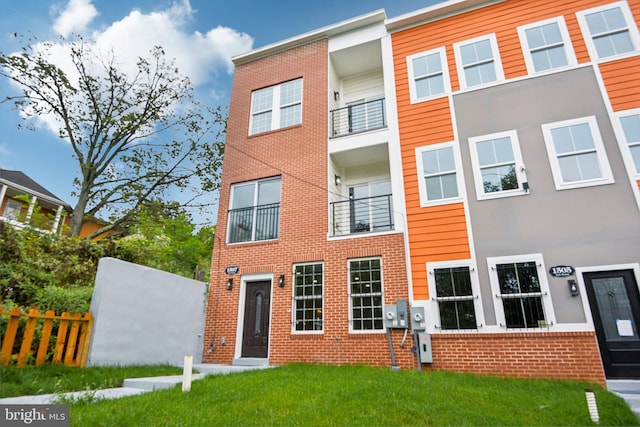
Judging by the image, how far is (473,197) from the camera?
794cm

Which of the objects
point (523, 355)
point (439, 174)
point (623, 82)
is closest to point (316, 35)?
point (439, 174)

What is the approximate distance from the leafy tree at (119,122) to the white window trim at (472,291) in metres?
12.1

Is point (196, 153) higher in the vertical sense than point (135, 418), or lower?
higher

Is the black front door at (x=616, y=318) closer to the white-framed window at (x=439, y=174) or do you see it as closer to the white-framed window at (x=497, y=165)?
the white-framed window at (x=497, y=165)

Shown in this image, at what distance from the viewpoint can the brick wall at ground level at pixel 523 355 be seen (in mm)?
6230

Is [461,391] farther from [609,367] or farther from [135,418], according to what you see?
[135,418]

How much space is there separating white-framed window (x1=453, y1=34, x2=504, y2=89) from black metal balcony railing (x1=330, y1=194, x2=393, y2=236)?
3.83 meters

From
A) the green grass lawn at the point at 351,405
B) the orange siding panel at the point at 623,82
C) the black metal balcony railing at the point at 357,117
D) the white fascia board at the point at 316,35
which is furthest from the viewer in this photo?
the white fascia board at the point at 316,35

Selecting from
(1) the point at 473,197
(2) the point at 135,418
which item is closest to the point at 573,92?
(1) the point at 473,197

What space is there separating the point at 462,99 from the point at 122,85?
14.0m

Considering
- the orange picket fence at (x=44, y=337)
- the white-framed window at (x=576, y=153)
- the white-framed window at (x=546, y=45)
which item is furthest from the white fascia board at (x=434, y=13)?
the orange picket fence at (x=44, y=337)

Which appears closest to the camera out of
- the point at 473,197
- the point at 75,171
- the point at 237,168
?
the point at 473,197

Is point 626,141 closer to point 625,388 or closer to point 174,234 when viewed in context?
point 625,388

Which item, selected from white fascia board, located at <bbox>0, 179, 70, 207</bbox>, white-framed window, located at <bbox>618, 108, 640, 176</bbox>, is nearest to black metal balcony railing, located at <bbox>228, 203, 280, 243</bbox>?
white-framed window, located at <bbox>618, 108, 640, 176</bbox>
